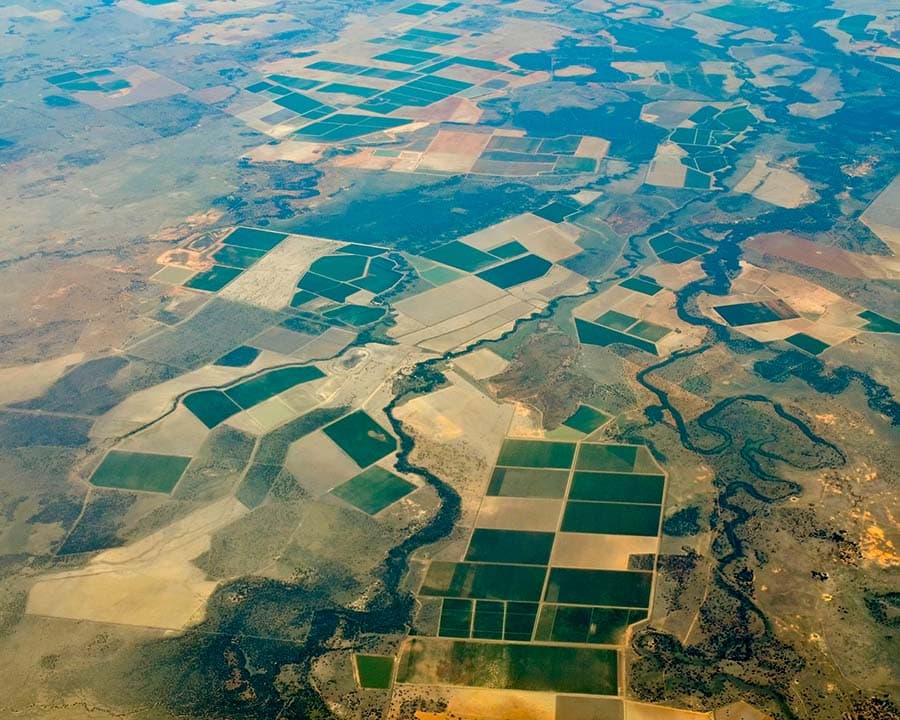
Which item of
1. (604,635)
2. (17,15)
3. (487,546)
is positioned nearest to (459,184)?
(487,546)

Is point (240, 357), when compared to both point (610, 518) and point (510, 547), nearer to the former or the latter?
point (510, 547)

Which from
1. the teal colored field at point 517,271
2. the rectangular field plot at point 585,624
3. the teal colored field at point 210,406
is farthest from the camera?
the teal colored field at point 517,271

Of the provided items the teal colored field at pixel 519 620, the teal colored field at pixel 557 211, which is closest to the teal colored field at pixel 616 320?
the teal colored field at pixel 557 211

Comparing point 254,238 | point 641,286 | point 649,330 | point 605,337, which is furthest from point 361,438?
point 254,238

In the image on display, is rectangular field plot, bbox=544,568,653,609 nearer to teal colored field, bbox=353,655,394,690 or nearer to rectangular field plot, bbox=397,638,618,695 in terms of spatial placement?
rectangular field plot, bbox=397,638,618,695

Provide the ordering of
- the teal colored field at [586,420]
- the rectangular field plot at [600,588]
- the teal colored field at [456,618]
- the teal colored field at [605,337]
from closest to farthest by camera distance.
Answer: the teal colored field at [456,618] < the rectangular field plot at [600,588] < the teal colored field at [586,420] < the teal colored field at [605,337]

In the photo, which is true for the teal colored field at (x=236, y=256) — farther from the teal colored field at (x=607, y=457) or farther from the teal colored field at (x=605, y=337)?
the teal colored field at (x=607, y=457)

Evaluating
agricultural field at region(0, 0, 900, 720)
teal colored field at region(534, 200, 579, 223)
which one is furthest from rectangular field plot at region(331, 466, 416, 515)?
teal colored field at region(534, 200, 579, 223)
